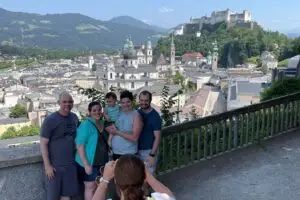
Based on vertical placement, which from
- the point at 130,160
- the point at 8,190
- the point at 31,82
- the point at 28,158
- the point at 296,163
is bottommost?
the point at 31,82

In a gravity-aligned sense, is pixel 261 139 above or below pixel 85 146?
below

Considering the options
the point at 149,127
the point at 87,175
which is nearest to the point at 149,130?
the point at 149,127

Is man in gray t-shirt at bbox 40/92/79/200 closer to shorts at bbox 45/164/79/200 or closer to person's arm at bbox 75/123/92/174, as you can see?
shorts at bbox 45/164/79/200

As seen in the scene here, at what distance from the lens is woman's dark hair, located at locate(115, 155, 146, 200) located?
209 centimetres

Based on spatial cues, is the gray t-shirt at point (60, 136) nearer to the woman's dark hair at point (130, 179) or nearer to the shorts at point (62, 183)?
the shorts at point (62, 183)

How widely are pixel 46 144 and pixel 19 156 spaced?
1.32 feet

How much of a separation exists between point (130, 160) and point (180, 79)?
80.6m

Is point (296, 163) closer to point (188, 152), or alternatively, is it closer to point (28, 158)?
point (188, 152)

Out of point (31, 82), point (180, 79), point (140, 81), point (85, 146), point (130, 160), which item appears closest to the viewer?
point (130, 160)

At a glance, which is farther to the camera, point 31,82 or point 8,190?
point 31,82

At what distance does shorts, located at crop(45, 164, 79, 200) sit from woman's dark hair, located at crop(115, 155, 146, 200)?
1.69 m

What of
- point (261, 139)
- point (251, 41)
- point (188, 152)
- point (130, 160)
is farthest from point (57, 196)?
point (251, 41)

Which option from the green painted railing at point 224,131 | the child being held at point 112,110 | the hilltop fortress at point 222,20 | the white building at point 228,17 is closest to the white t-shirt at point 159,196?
the child being held at point 112,110

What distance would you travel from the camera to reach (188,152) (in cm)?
582
